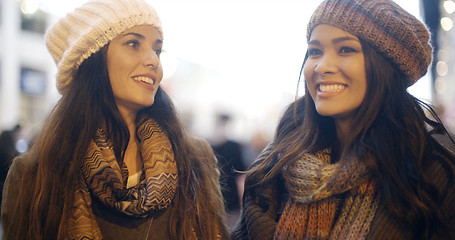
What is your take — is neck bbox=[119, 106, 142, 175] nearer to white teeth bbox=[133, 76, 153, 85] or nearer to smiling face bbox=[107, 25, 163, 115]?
smiling face bbox=[107, 25, 163, 115]

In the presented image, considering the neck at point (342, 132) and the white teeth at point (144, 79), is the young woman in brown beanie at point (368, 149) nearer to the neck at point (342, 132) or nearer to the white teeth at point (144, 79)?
the neck at point (342, 132)

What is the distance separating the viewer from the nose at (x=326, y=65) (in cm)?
161

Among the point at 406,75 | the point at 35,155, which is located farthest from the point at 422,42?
the point at 35,155

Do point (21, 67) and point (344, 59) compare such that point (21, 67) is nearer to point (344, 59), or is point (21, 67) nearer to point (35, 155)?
point (35, 155)

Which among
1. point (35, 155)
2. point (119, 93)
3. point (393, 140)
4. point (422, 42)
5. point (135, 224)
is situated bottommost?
point (135, 224)

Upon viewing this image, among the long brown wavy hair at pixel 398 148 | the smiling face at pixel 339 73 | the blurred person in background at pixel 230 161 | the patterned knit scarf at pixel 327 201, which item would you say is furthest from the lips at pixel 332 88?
the blurred person in background at pixel 230 161

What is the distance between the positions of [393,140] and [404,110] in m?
0.15

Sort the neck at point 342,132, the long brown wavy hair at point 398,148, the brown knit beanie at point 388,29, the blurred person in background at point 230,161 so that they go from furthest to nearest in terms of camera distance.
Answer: the blurred person in background at point 230,161, the neck at point 342,132, the brown knit beanie at point 388,29, the long brown wavy hair at point 398,148

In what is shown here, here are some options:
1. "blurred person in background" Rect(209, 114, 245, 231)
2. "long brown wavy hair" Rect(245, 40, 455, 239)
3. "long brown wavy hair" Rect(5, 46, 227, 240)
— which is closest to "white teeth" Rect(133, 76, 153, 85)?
"long brown wavy hair" Rect(5, 46, 227, 240)

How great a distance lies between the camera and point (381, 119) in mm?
1600

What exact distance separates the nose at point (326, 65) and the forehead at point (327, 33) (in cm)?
8

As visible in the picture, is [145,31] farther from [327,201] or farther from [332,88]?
[327,201]

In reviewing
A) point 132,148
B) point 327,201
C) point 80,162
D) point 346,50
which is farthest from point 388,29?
point 80,162

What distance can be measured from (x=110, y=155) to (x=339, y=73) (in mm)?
1109
